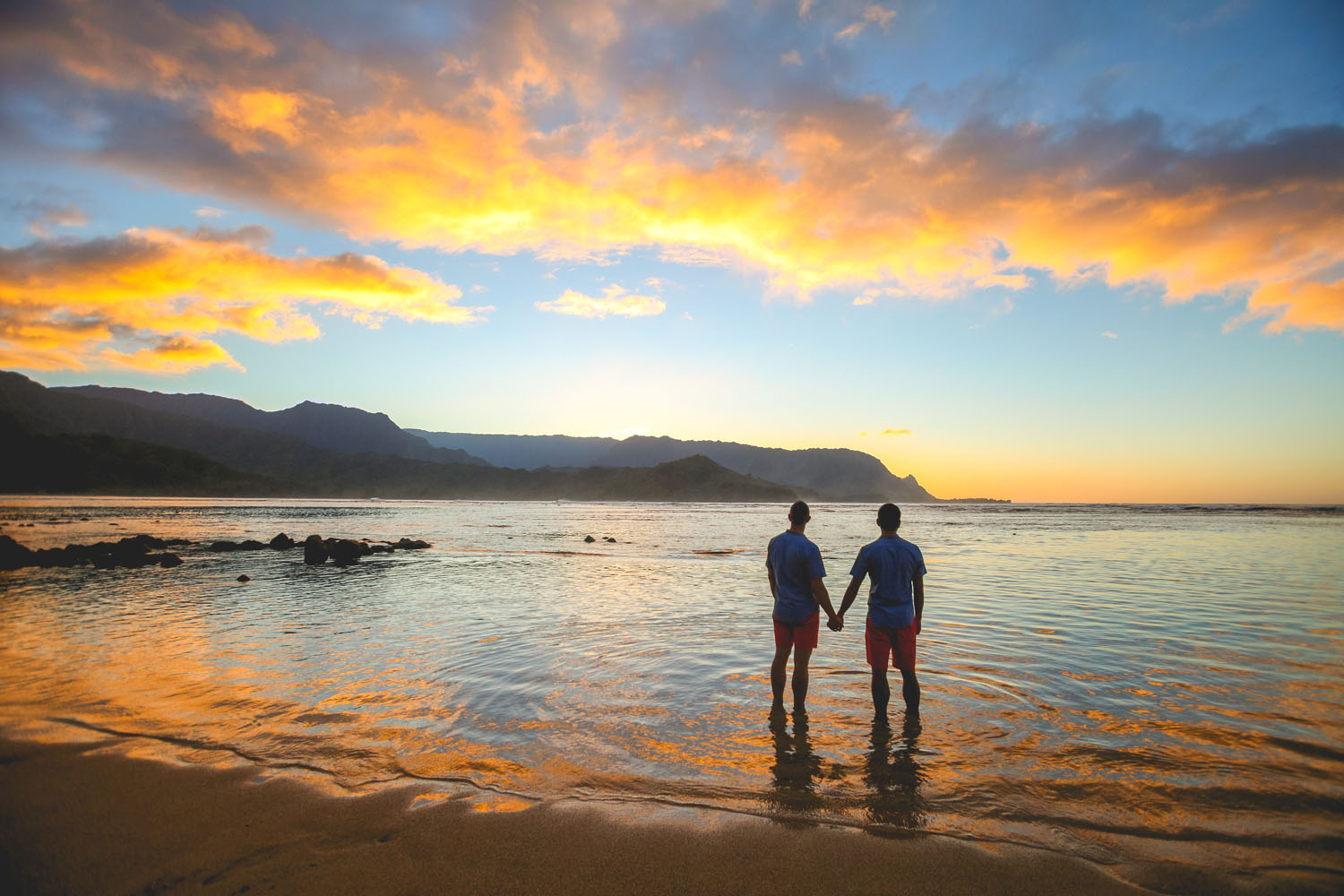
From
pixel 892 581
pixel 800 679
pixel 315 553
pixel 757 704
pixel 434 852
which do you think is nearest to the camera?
pixel 434 852

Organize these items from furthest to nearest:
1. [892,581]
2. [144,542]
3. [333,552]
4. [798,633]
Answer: [144,542]
[333,552]
[798,633]
[892,581]

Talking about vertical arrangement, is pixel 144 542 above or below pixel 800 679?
below

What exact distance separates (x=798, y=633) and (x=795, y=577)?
2.49 feet

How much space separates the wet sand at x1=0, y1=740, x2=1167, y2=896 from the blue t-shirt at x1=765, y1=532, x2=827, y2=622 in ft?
10.7

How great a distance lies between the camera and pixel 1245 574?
21.1 metres

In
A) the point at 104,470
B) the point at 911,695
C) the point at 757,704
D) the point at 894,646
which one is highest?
the point at 894,646

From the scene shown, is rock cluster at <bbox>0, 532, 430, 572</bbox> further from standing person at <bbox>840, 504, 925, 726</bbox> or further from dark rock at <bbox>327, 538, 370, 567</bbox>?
standing person at <bbox>840, 504, 925, 726</bbox>

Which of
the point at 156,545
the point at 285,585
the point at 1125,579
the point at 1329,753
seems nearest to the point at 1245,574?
the point at 1125,579

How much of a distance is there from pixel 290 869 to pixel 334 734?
9.88ft

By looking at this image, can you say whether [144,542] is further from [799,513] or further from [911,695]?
[911,695]

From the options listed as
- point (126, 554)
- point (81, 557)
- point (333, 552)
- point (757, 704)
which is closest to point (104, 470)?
point (81, 557)

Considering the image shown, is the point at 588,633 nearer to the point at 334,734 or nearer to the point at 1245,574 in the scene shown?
the point at 334,734

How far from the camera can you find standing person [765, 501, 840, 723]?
25.5 ft

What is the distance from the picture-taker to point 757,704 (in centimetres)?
816
